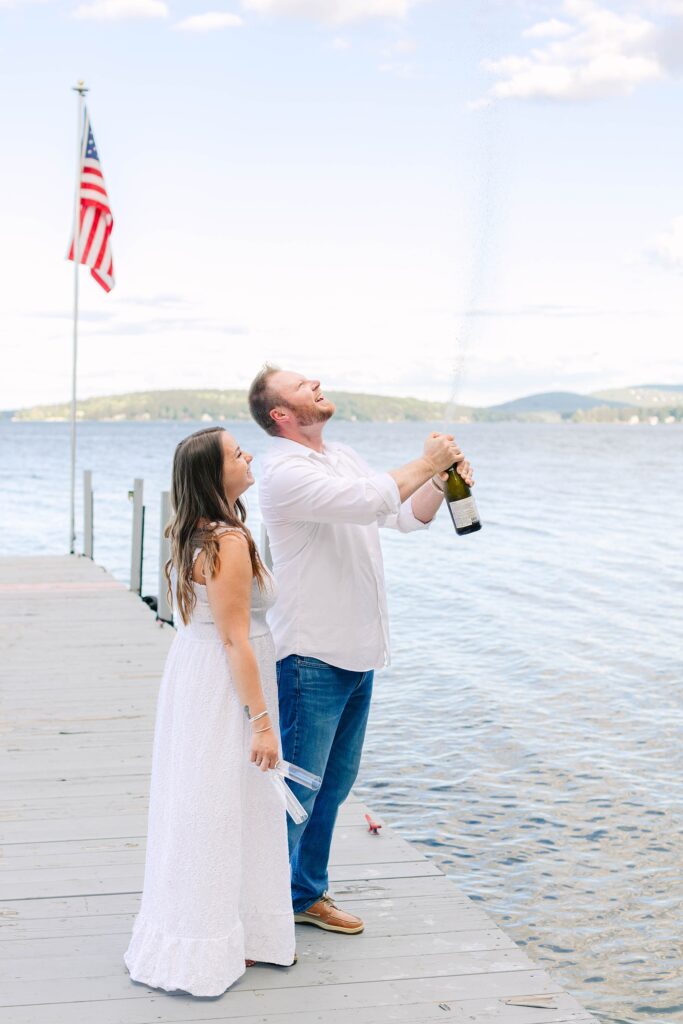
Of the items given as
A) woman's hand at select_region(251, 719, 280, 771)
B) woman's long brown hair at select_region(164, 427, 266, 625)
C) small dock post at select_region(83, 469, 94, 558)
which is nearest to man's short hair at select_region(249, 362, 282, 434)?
woman's long brown hair at select_region(164, 427, 266, 625)

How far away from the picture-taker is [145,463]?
249ft

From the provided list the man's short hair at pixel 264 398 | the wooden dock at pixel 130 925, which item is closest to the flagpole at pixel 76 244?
the wooden dock at pixel 130 925

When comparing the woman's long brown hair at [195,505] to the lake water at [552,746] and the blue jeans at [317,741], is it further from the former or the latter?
the lake water at [552,746]

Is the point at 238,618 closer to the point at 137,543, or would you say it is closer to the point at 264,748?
the point at 264,748

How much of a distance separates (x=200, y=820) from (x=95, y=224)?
13689 millimetres

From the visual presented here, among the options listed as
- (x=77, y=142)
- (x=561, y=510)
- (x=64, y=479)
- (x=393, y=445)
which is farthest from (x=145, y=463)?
(x=77, y=142)

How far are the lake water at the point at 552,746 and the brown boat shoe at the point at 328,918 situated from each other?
1.65 metres

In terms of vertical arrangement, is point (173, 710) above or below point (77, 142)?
below

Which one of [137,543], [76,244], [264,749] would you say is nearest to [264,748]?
[264,749]

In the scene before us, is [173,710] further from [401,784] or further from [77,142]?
[77,142]

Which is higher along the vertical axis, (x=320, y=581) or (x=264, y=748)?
(x=320, y=581)

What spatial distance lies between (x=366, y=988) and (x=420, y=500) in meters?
1.54

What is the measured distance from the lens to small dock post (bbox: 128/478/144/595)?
41.1 ft

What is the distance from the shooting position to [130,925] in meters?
3.81
